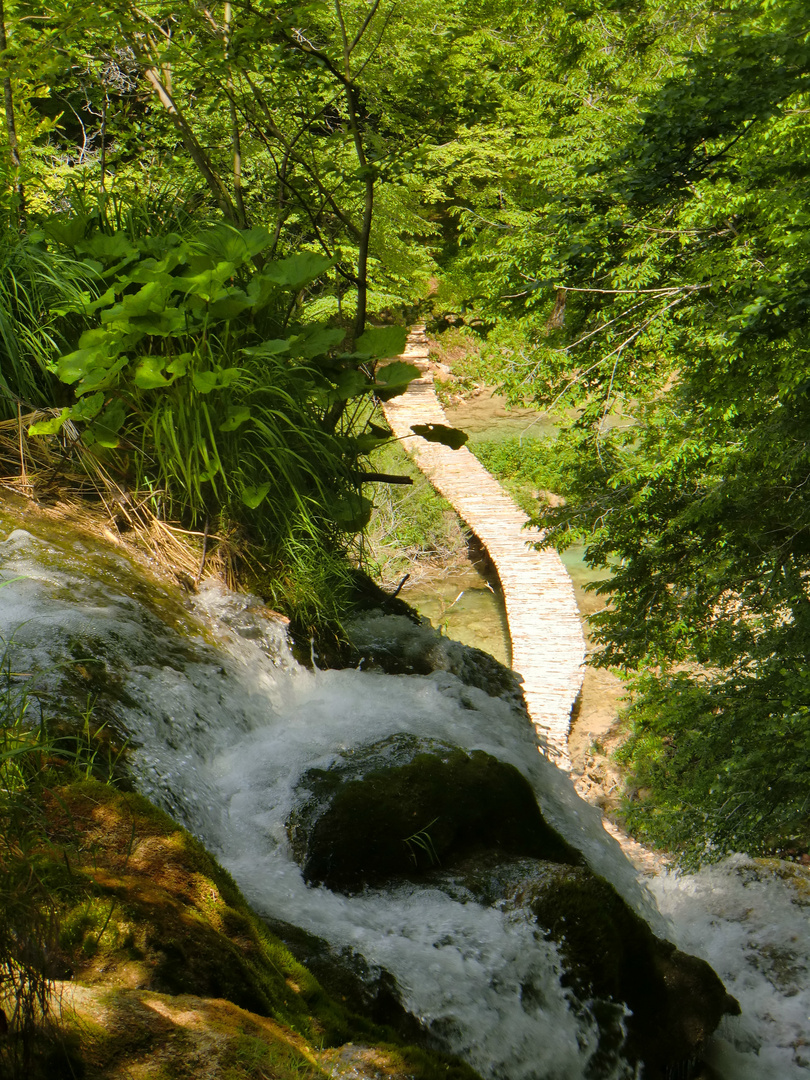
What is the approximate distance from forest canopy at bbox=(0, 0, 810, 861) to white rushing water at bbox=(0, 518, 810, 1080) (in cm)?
52

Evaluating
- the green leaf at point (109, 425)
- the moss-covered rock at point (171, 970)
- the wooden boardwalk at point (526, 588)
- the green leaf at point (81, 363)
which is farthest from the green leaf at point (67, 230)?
the wooden boardwalk at point (526, 588)

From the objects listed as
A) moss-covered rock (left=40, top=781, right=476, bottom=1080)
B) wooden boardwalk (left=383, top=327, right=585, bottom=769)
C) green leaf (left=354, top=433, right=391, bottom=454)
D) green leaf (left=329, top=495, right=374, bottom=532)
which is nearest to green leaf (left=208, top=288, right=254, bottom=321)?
green leaf (left=354, top=433, right=391, bottom=454)

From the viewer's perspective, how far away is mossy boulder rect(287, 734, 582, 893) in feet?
7.87

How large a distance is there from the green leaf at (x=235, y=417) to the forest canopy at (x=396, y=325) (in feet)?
0.03

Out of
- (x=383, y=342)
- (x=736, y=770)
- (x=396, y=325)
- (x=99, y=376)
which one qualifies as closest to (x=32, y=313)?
(x=99, y=376)

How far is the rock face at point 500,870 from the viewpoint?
2.31m

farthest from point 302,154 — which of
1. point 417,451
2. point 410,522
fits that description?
point 417,451

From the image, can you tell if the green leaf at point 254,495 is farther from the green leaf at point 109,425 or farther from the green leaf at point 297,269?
the green leaf at point 297,269

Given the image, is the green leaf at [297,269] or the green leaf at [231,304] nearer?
the green leaf at [231,304]

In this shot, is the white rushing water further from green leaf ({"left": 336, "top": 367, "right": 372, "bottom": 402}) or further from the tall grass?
green leaf ({"left": 336, "top": 367, "right": 372, "bottom": 402})

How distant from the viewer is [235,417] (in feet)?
9.93

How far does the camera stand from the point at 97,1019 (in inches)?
49.3

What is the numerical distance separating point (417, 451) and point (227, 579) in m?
9.93

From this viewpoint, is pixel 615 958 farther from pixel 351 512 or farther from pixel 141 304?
pixel 141 304
